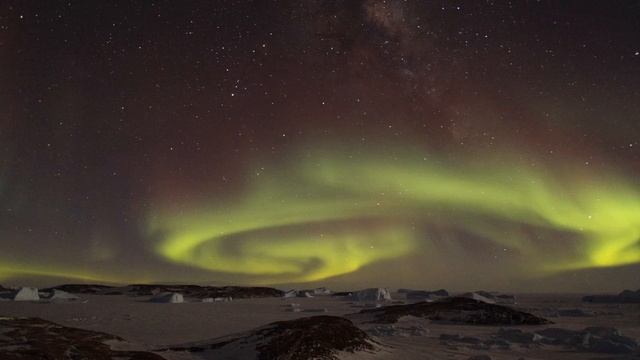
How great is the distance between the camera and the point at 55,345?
19766mm

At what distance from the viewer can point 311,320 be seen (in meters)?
23.9

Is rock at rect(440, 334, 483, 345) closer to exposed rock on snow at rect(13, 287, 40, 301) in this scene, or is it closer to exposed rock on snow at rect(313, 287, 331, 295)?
exposed rock on snow at rect(13, 287, 40, 301)

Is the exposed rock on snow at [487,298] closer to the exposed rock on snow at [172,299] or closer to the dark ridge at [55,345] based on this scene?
the exposed rock on snow at [172,299]

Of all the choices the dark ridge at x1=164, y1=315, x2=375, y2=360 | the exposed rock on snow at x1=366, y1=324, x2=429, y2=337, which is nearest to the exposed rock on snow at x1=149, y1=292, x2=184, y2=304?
the exposed rock on snow at x1=366, y1=324, x2=429, y2=337

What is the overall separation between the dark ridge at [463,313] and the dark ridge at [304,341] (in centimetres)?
1589

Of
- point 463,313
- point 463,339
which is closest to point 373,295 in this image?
point 463,313

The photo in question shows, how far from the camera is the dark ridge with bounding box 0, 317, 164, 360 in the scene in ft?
58.0

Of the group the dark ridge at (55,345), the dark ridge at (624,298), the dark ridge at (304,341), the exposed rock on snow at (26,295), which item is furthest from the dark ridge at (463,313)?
the exposed rock on snow at (26,295)

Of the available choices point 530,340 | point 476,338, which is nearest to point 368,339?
point 476,338

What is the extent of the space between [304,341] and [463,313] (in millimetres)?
22160

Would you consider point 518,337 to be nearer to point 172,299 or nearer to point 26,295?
point 172,299

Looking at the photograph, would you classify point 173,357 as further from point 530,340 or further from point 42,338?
point 530,340

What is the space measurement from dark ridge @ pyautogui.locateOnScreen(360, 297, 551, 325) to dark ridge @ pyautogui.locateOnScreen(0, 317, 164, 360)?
21.2 meters

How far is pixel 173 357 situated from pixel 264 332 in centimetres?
386
